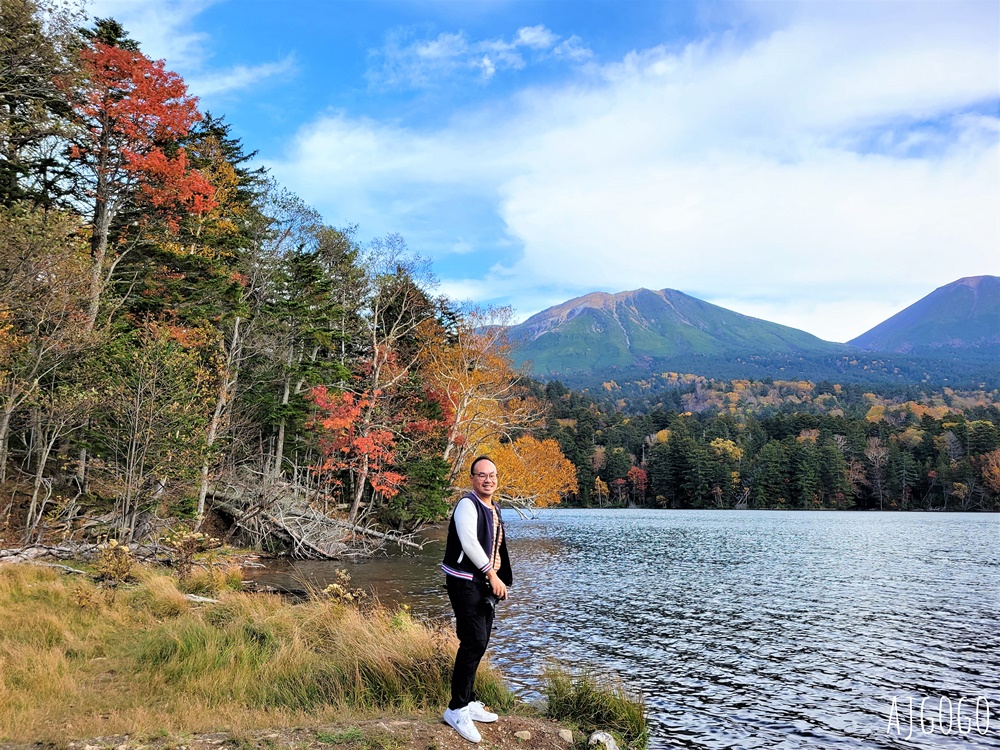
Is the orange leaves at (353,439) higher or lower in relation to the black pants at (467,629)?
higher

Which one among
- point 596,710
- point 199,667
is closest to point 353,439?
point 199,667

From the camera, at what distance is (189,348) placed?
20.0 meters

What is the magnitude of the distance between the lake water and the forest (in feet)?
15.9

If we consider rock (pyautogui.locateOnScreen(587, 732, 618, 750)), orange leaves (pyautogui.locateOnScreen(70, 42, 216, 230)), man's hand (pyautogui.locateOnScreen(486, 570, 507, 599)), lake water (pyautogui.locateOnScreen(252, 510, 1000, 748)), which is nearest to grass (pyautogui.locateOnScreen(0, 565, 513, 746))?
rock (pyautogui.locateOnScreen(587, 732, 618, 750))

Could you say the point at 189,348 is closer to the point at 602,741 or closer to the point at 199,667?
the point at 199,667

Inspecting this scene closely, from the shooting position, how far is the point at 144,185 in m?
21.0

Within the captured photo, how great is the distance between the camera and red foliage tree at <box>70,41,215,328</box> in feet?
64.5

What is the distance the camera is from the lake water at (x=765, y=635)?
9.48 m

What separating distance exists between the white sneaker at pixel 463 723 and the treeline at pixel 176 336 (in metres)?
12.5

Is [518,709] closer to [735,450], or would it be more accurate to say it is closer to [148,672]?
[148,672]

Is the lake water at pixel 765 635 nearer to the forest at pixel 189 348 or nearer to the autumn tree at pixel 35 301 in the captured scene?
the forest at pixel 189 348

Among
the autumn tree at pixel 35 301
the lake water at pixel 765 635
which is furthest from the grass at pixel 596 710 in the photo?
the autumn tree at pixel 35 301

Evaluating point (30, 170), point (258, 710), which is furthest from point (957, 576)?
point (30, 170)

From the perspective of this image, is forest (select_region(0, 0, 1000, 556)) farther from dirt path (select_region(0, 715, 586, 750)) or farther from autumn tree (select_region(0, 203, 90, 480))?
dirt path (select_region(0, 715, 586, 750))
